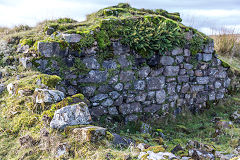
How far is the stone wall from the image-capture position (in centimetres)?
526

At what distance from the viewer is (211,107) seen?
7340 millimetres

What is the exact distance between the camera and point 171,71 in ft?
20.8

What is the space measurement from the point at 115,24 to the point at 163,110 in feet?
8.99

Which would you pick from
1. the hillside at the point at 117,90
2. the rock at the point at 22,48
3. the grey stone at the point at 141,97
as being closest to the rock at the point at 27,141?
the hillside at the point at 117,90

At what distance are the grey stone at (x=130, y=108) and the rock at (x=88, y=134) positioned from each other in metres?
2.66

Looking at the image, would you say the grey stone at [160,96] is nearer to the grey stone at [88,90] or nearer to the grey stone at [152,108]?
the grey stone at [152,108]

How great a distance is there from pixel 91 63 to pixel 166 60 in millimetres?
2183

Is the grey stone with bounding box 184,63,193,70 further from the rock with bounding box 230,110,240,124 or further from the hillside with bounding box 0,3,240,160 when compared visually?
the rock with bounding box 230,110,240,124

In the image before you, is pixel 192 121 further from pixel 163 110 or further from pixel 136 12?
pixel 136 12

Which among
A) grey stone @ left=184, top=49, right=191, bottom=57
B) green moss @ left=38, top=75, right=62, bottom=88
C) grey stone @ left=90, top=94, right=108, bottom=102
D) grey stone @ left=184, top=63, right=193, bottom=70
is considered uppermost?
grey stone @ left=184, top=49, right=191, bottom=57

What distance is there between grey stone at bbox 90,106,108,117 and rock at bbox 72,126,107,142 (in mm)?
2333

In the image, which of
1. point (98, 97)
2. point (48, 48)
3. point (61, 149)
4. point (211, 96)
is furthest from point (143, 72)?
point (61, 149)

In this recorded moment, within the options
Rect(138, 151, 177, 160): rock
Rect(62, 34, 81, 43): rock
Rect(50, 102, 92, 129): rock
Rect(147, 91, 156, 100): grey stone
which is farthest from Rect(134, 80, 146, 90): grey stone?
Rect(138, 151, 177, 160): rock

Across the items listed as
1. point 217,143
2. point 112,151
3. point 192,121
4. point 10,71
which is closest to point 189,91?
point 192,121
